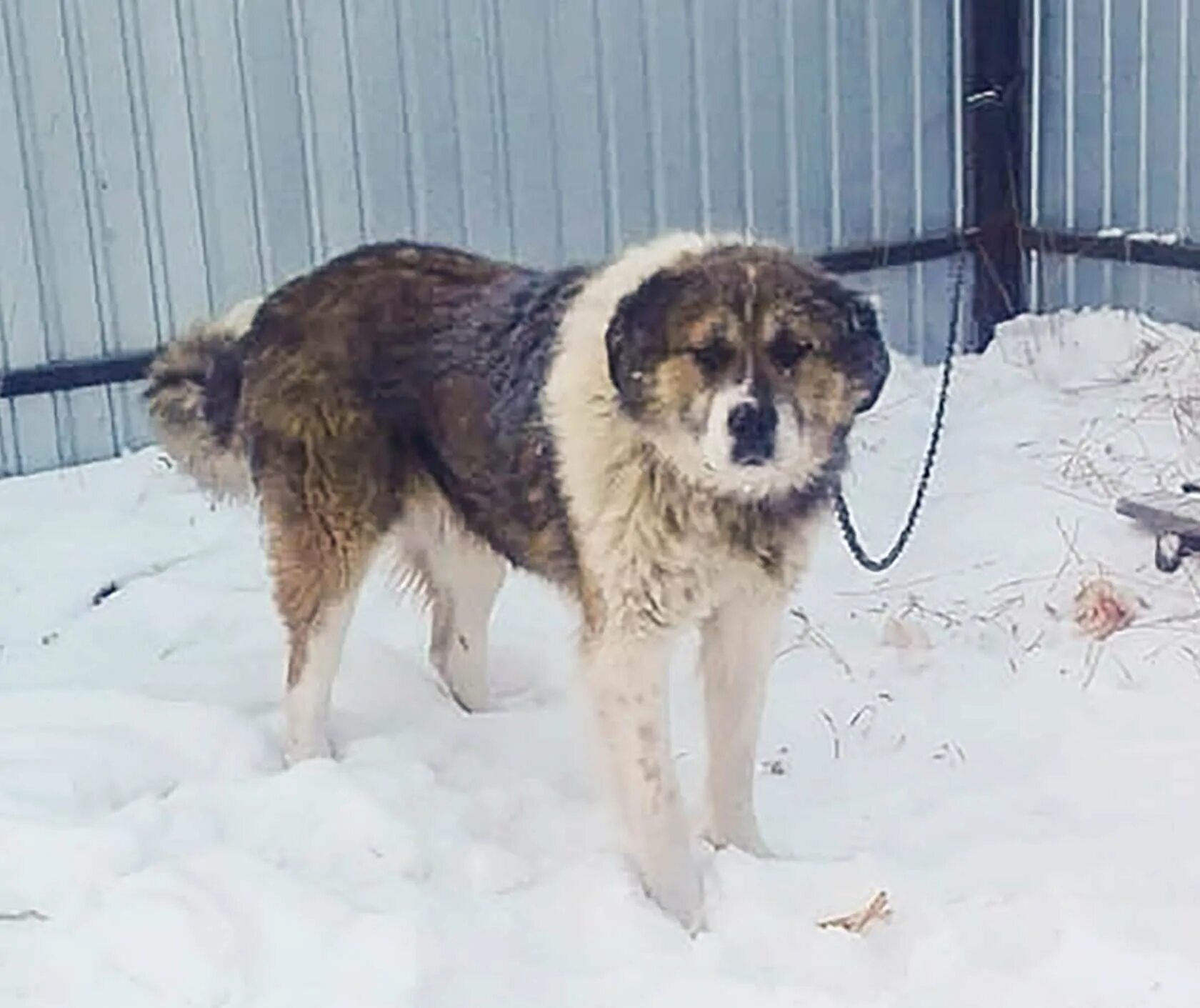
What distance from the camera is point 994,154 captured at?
25.1 feet

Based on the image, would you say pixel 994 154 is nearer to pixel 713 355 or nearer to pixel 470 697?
pixel 470 697

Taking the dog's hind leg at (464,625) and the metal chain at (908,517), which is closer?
the metal chain at (908,517)

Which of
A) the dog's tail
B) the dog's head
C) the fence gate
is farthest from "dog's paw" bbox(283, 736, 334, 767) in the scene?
the fence gate

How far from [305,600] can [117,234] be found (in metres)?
2.55

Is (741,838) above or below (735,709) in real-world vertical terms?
below

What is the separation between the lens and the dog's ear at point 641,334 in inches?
141

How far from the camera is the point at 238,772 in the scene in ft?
14.0

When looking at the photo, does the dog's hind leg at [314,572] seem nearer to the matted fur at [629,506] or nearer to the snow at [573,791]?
the snow at [573,791]

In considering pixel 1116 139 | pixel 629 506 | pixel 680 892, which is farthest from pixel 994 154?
pixel 680 892

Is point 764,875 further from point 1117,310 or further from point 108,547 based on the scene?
point 1117,310

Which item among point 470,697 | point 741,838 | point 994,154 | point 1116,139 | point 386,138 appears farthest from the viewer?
point 994,154

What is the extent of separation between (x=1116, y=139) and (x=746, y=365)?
167 inches

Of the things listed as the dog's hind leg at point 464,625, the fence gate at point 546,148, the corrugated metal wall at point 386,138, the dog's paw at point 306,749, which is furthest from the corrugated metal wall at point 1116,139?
the dog's paw at point 306,749

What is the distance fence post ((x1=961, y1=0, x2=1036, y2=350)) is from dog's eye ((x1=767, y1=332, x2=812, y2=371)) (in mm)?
4324
